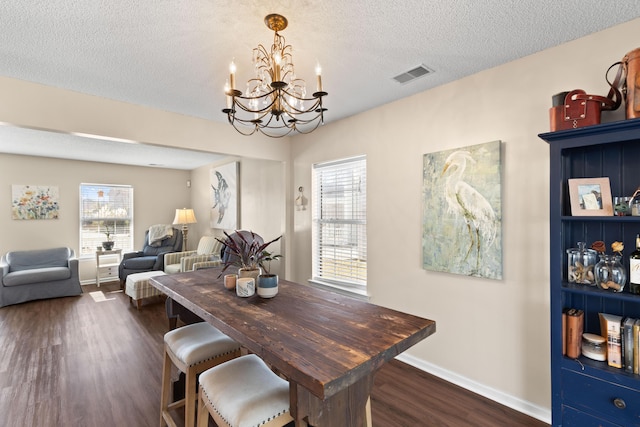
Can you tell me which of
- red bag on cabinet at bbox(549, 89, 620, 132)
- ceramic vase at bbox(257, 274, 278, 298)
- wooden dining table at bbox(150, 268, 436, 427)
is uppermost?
red bag on cabinet at bbox(549, 89, 620, 132)

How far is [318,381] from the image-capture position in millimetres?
915

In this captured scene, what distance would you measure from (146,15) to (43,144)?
426 centimetres

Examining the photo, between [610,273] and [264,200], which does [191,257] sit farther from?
[610,273]

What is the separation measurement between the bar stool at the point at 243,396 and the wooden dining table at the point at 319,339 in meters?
0.12

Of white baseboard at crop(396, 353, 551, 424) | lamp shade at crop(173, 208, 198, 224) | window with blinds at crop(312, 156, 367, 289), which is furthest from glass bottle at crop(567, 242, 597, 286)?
lamp shade at crop(173, 208, 198, 224)

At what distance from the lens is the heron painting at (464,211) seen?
219 centimetres

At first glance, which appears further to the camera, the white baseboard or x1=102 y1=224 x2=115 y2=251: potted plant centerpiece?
x1=102 y1=224 x2=115 y2=251: potted plant centerpiece

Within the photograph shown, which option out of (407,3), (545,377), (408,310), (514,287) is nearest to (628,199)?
(514,287)

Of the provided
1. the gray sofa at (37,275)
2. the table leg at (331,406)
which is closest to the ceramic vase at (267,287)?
the table leg at (331,406)

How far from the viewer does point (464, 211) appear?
92.4 inches

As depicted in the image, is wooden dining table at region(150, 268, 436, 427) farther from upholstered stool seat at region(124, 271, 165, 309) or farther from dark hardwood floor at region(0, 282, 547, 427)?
upholstered stool seat at region(124, 271, 165, 309)

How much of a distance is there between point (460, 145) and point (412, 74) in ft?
2.22

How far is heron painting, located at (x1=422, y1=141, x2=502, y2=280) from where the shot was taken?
7.19 feet

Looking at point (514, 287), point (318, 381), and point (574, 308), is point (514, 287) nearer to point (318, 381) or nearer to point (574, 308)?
point (574, 308)
